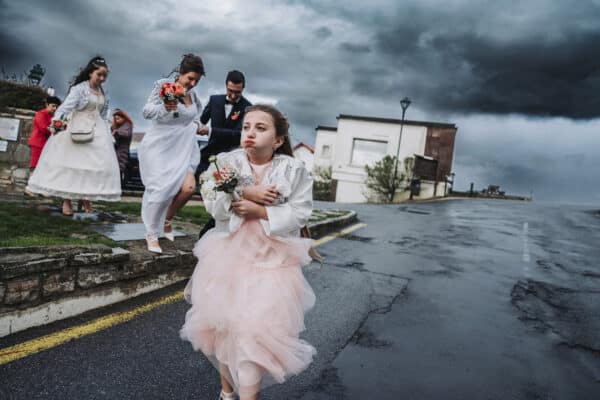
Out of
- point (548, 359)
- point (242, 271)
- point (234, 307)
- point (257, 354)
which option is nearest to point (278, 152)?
point (242, 271)

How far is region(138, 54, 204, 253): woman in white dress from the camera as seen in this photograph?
4770mm

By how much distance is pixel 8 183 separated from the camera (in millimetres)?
11438

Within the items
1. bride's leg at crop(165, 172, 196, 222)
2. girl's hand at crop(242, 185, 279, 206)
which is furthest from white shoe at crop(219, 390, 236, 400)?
bride's leg at crop(165, 172, 196, 222)

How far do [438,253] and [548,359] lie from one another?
486 cm

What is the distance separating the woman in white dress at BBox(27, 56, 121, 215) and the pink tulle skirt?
183 inches

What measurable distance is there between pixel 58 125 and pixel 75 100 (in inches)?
17.1

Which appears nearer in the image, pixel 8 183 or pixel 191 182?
pixel 191 182

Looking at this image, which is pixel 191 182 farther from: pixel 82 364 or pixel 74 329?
pixel 82 364

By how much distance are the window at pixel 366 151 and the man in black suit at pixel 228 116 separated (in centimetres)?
3499

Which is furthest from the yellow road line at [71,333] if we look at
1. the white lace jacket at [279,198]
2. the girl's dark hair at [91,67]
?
the girl's dark hair at [91,67]

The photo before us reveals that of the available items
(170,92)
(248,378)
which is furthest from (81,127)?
(248,378)

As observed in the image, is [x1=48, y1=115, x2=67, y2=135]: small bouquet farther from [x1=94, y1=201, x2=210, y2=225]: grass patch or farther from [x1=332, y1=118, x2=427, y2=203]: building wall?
[x1=332, y1=118, x2=427, y2=203]: building wall

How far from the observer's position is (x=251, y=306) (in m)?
2.16

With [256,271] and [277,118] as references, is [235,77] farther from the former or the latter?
[256,271]
